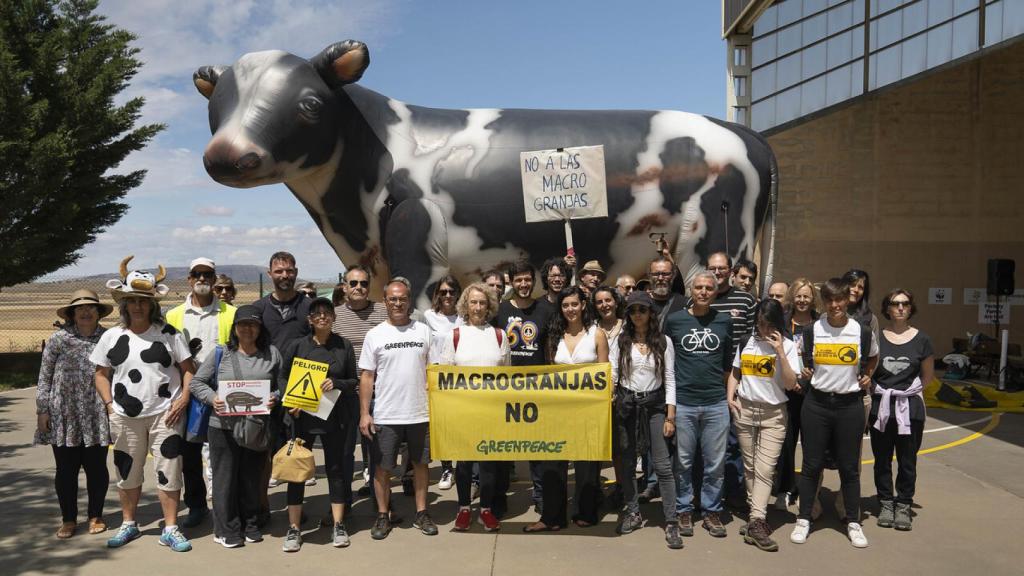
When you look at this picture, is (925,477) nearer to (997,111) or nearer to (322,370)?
(322,370)

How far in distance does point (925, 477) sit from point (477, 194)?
4385mm

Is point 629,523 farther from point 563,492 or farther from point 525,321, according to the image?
point 525,321

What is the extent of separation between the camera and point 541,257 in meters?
6.48

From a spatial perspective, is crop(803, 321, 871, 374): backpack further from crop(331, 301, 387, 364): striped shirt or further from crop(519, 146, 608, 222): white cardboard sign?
crop(331, 301, 387, 364): striped shirt

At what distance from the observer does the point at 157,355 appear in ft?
14.1

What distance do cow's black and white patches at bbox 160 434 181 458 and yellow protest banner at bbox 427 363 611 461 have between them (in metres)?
1.51

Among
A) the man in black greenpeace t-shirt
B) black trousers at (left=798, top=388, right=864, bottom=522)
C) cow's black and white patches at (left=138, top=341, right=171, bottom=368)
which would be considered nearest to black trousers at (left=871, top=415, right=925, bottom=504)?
black trousers at (left=798, top=388, right=864, bottom=522)

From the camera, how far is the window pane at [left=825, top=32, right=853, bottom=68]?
644 inches

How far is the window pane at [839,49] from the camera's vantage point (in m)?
16.4

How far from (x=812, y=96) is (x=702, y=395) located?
14679mm

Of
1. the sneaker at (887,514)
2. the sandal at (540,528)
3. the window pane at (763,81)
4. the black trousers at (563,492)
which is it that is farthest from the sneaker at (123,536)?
the window pane at (763,81)

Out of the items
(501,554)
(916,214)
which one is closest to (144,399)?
(501,554)

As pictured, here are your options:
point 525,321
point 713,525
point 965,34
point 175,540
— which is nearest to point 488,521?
point 525,321

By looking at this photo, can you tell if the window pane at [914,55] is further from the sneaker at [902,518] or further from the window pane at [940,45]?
the sneaker at [902,518]
